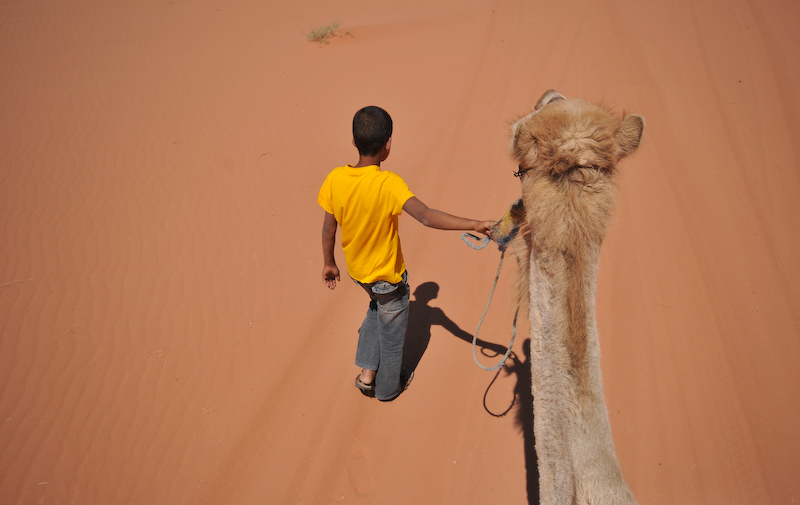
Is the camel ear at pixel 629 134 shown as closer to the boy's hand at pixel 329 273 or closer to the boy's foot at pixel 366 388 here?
the boy's hand at pixel 329 273

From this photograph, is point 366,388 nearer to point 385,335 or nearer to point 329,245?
point 385,335

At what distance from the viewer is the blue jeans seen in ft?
9.94

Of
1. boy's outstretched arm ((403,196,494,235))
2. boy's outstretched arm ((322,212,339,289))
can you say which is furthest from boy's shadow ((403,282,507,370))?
boy's outstretched arm ((403,196,494,235))

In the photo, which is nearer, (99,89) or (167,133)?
(167,133)

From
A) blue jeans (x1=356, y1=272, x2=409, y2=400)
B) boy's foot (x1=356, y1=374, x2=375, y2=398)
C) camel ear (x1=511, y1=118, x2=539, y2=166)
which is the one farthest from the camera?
boy's foot (x1=356, y1=374, x2=375, y2=398)

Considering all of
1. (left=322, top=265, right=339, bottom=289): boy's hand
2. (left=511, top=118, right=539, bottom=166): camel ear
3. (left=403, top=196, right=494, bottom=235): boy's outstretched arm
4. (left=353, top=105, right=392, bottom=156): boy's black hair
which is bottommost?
(left=322, top=265, right=339, bottom=289): boy's hand

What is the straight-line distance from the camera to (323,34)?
32.1 feet

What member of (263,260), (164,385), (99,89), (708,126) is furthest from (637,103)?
(99,89)

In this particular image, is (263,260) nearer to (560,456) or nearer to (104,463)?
(104,463)

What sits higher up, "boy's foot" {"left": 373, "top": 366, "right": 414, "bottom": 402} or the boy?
the boy

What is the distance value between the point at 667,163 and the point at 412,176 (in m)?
3.46

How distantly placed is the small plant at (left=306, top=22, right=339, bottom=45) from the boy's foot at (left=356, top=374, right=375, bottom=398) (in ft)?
28.3

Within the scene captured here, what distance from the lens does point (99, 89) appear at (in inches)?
346

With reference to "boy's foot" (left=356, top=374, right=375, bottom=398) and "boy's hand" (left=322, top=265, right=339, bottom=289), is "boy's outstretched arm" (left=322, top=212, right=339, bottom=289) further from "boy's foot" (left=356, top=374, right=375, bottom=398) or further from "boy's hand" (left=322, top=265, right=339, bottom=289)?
"boy's foot" (left=356, top=374, right=375, bottom=398)
